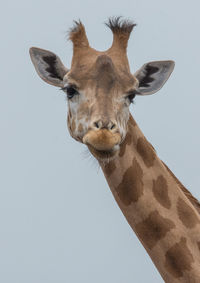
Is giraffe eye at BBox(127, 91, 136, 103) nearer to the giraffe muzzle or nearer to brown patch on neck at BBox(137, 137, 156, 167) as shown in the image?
brown patch on neck at BBox(137, 137, 156, 167)

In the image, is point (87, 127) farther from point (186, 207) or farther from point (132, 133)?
point (186, 207)

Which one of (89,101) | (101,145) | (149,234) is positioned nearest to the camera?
(101,145)

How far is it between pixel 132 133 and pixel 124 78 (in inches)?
39.9

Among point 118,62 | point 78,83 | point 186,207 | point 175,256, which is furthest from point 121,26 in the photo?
point 175,256

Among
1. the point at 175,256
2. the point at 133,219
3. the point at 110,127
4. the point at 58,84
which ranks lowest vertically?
the point at 175,256

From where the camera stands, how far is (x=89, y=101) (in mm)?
8961

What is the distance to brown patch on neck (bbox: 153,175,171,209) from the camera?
9.87 metres

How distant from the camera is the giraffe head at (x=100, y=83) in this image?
852 cm

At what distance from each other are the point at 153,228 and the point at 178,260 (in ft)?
1.93

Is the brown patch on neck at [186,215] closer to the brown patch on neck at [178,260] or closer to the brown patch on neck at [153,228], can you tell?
the brown patch on neck at [153,228]

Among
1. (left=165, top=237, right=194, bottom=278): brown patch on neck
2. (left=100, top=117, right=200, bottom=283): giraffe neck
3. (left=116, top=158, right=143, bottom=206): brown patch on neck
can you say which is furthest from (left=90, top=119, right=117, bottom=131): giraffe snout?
(left=165, top=237, right=194, bottom=278): brown patch on neck

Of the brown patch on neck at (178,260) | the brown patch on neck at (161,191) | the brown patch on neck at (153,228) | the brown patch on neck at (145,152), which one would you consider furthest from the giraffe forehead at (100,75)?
the brown patch on neck at (178,260)

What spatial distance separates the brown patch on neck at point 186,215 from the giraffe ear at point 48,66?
8.68 feet

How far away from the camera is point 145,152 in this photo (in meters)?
10.1
